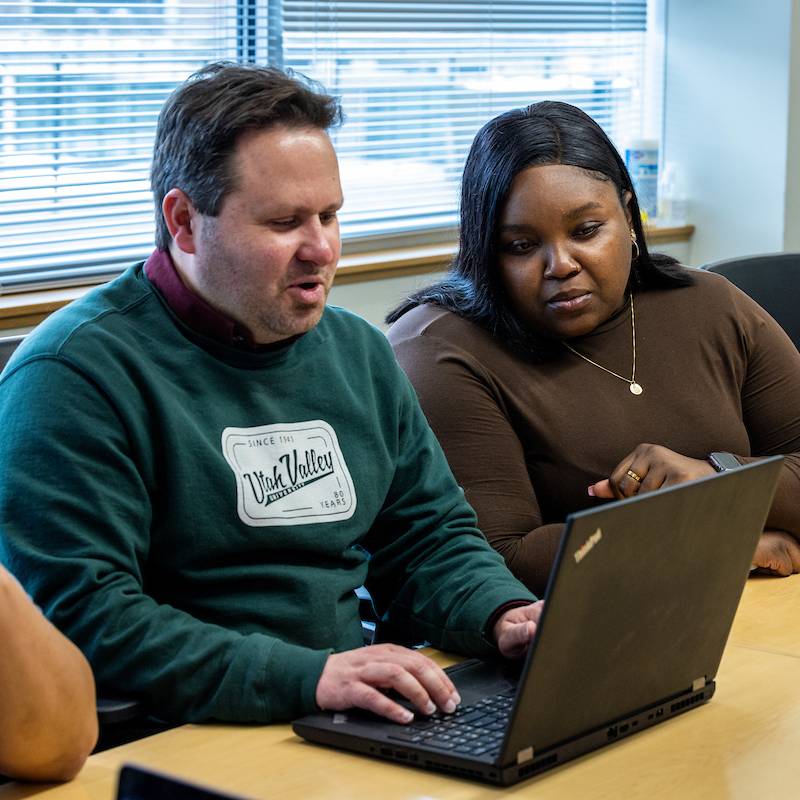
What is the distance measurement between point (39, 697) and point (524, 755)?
0.43 metres

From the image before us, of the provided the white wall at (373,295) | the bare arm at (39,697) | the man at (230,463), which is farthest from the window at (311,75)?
the bare arm at (39,697)

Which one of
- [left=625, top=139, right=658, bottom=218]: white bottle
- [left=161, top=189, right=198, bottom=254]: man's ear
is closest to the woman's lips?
[left=161, top=189, right=198, bottom=254]: man's ear

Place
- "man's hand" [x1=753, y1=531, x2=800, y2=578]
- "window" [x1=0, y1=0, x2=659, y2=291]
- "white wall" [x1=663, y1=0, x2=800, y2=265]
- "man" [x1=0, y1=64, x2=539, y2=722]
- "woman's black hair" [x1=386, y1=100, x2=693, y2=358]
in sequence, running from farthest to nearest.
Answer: "white wall" [x1=663, y1=0, x2=800, y2=265] → "window" [x1=0, y1=0, x2=659, y2=291] → "woman's black hair" [x1=386, y1=100, x2=693, y2=358] → "man's hand" [x1=753, y1=531, x2=800, y2=578] → "man" [x1=0, y1=64, x2=539, y2=722]

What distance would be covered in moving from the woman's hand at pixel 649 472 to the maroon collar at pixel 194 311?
65 cm

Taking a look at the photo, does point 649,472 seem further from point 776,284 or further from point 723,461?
point 776,284

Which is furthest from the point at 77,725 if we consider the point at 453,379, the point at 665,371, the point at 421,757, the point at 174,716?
the point at 665,371

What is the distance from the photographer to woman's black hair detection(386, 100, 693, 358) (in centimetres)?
201

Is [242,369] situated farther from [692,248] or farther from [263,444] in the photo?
[692,248]

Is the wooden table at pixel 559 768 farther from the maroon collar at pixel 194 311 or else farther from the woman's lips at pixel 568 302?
the woman's lips at pixel 568 302

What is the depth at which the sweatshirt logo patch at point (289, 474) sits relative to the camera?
58.1 inches

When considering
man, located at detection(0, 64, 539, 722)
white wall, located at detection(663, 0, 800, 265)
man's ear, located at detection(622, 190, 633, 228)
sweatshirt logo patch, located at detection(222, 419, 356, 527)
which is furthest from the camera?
white wall, located at detection(663, 0, 800, 265)

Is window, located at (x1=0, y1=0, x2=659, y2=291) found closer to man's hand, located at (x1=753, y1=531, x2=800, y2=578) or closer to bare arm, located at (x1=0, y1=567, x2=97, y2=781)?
man's hand, located at (x1=753, y1=531, x2=800, y2=578)

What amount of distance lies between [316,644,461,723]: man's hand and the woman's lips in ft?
2.71

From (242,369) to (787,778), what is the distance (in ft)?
2.45
